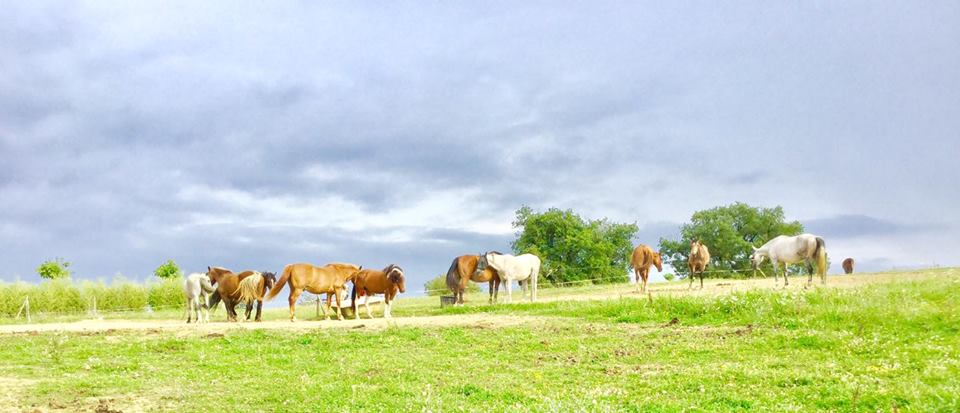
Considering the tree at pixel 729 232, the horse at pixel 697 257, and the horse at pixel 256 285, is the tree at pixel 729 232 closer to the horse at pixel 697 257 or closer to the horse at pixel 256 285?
the horse at pixel 697 257

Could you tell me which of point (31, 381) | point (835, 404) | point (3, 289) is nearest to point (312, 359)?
point (31, 381)

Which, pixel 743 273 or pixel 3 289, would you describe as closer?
pixel 3 289

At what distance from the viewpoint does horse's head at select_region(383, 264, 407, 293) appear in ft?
83.0

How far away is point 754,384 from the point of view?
1121cm

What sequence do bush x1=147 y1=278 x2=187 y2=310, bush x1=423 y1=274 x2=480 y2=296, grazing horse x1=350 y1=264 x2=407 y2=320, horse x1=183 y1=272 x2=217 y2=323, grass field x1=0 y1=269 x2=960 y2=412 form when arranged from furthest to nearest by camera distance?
bush x1=423 y1=274 x2=480 y2=296
bush x1=147 y1=278 x2=187 y2=310
grazing horse x1=350 y1=264 x2=407 y2=320
horse x1=183 y1=272 x2=217 y2=323
grass field x1=0 y1=269 x2=960 y2=412

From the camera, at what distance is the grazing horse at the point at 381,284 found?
25391 millimetres

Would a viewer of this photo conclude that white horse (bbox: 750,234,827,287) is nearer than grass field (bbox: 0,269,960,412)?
No

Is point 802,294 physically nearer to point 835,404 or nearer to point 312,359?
point 835,404

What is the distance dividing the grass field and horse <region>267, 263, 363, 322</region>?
4.00 m

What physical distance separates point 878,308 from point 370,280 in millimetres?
16168

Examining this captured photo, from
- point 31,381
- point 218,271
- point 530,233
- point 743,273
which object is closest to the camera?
point 31,381

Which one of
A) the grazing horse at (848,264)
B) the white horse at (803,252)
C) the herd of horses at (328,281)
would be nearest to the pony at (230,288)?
the herd of horses at (328,281)

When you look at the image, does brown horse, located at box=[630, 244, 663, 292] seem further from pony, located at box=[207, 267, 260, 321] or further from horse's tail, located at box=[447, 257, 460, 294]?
pony, located at box=[207, 267, 260, 321]

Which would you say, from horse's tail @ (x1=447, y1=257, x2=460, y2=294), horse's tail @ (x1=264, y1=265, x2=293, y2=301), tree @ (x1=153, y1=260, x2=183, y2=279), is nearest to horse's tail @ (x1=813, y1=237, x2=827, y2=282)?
horse's tail @ (x1=447, y1=257, x2=460, y2=294)
